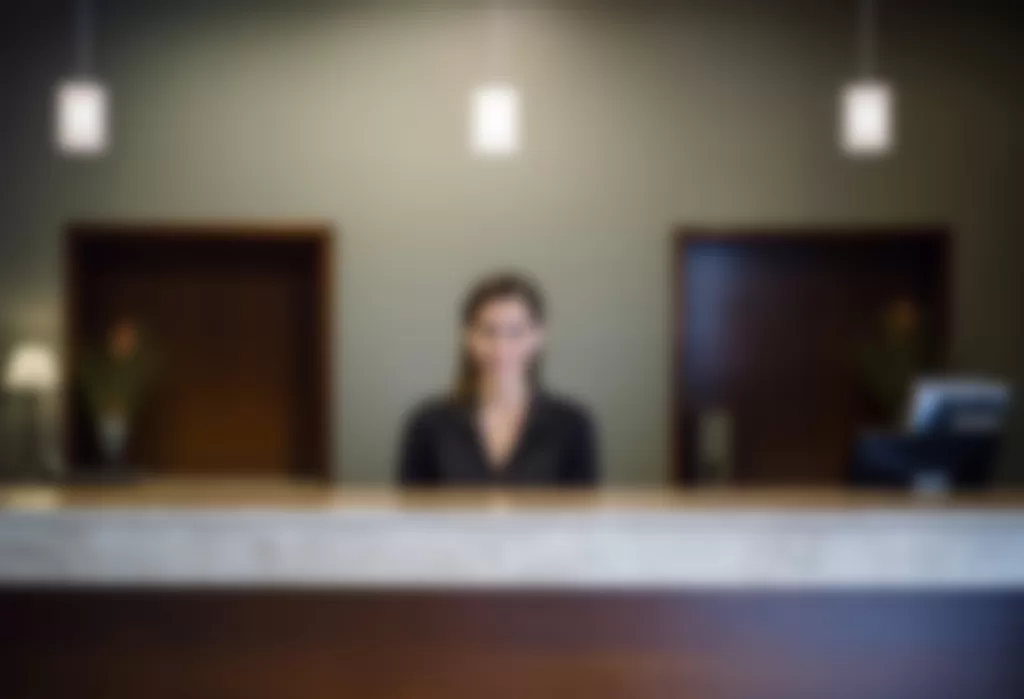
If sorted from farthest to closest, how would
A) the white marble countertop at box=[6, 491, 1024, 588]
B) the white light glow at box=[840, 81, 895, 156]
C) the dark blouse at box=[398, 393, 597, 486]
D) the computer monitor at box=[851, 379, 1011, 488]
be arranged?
the white light glow at box=[840, 81, 895, 156], the dark blouse at box=[398, 393, 597, 486], the computer monitor at box=[851, 379, 1011, 488], the white marble countertop at box=[6, 491, 1024, 588]

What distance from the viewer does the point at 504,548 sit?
212 cm

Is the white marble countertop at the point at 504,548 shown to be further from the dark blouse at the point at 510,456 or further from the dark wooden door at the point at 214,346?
the dark wooden door at the point at 214,346

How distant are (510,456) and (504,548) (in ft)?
3.26

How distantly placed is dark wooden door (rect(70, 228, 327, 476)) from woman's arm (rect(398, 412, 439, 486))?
3136mm

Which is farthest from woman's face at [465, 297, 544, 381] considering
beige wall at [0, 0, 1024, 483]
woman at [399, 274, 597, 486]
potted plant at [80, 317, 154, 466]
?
potted plant at [80, 317, 154, 466]

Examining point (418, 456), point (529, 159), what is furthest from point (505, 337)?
point (529, 159)

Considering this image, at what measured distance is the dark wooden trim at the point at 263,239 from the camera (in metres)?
6.02

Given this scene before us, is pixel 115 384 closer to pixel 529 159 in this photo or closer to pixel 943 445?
pixel 529 159

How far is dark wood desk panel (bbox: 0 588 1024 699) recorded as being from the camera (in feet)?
7.54

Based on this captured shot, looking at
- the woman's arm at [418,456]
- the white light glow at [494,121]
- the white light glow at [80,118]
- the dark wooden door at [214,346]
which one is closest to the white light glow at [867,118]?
the white light glow at [494,121]

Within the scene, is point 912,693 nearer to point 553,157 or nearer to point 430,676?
point 430,676

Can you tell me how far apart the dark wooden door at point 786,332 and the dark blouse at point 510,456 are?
2985 mm

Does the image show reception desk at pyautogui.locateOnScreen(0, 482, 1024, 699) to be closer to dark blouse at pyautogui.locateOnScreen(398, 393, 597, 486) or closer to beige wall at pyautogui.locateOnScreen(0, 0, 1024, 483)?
dark blouse at pyautogui.locateOnScreen(398, 393, 597, 486)

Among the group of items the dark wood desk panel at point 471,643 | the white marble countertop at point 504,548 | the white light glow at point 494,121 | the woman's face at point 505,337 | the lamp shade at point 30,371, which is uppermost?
the white light glow at point 494,121
